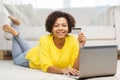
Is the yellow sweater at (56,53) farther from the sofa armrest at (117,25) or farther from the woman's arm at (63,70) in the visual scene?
the sofa armrest at (117,25)

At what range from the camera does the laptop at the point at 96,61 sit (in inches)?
59.8

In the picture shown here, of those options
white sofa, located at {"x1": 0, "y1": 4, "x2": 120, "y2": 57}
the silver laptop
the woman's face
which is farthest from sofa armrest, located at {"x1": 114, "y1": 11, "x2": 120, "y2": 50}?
the silver laptop

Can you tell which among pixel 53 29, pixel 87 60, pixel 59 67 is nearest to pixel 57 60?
pixel 59 67

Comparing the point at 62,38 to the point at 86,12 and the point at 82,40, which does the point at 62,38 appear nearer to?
the point at 82,40

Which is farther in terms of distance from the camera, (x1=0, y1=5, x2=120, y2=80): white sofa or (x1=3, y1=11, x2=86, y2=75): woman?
(x1=0, y1=5, x2=120, y2=80): white sofa

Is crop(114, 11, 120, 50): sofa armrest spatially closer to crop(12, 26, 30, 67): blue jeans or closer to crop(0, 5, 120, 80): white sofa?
crop(0, 5, 120, 80): white sofa

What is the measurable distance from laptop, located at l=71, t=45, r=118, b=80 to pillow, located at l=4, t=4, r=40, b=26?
1.56 meters

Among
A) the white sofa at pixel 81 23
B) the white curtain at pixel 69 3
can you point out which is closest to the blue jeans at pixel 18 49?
the white sofa at pixel 81 23

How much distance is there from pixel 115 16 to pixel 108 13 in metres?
0.13

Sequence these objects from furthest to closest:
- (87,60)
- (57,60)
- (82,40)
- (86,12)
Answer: (86,12), (57,60), (82,40), (87,60)

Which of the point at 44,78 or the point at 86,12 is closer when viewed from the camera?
the point at 44,78

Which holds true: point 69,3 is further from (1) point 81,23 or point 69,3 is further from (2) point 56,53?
(2) point 56,53

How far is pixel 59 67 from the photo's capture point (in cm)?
185

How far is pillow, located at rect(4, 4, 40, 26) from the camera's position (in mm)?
3021
